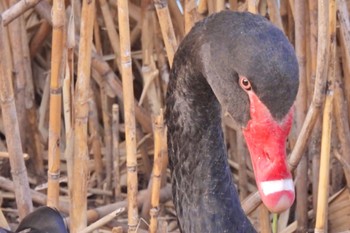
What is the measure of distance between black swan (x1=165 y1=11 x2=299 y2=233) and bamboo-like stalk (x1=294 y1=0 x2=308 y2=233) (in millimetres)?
439

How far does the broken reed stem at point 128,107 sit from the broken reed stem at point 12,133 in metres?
0.24

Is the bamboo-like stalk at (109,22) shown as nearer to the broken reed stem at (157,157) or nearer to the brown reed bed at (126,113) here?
the brown reed bed at (126,113)

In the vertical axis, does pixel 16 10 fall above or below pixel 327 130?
above

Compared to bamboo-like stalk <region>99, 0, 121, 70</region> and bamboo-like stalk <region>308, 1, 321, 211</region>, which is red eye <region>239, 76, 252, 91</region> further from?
bamboo-like stalk <region>99, 0, 121, 70</region>

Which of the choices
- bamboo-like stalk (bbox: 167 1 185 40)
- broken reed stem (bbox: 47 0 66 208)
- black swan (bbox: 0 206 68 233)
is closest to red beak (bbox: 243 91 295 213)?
broken reed stem (bbox: 47 0 66 208)

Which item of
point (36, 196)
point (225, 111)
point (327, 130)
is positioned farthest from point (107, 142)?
point (225, 111)

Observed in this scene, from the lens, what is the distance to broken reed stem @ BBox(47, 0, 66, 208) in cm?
171

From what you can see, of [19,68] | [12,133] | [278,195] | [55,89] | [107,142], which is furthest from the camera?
[107,142]

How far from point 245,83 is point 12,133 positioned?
691mm

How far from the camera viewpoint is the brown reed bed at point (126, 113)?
5.84 ft

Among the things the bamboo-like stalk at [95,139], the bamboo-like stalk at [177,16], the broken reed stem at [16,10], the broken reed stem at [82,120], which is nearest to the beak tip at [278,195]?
the broken reed stem at [82,120]

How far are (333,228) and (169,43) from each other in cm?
75

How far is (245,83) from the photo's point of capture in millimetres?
1358

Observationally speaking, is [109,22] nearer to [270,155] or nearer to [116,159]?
[116,159]
